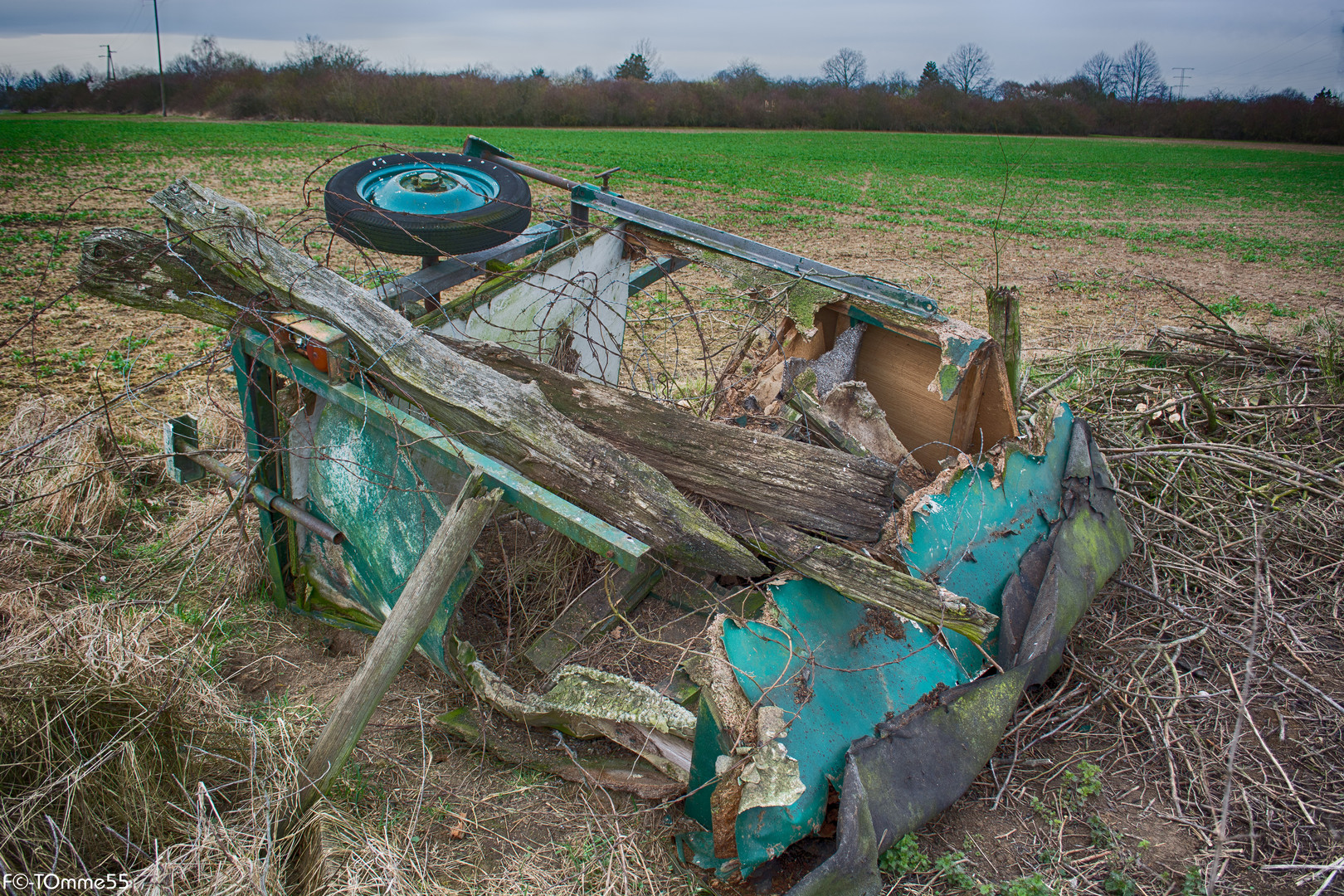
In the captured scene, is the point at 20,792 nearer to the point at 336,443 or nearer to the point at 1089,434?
the point at 336,443

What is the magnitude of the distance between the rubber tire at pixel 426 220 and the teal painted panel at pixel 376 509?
0.95 m

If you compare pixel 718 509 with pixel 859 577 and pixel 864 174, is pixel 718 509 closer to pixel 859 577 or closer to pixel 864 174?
pixel 859 577

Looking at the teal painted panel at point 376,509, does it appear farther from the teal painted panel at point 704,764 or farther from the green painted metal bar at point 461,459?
the teal painted panel at point 704,764

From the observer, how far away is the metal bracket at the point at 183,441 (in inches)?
117

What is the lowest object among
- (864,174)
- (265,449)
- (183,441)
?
(183,441)

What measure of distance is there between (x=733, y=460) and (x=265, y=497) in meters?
1.85

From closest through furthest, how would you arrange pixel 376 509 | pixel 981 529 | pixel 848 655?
pixel 848 655, pixel 376 509, pixel 981 529

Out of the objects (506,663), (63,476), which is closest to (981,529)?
(506,663)

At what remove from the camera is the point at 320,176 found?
61.8 feet

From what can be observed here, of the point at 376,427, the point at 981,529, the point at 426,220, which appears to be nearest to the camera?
the point at 376,427

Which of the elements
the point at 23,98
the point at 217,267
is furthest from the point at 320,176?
the point at 23,98

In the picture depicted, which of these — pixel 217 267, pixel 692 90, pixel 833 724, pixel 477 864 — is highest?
pixel 692 90

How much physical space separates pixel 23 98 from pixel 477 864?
67.2 meters

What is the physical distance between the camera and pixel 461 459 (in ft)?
7.18
